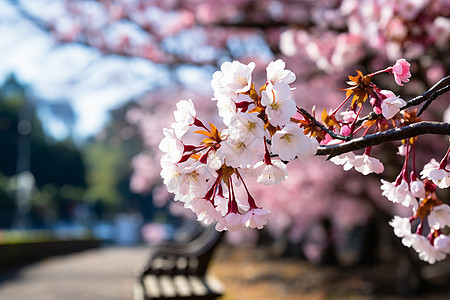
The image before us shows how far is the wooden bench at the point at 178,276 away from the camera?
4.09 metres

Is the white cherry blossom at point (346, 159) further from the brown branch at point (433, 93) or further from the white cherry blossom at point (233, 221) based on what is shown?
the white cherry blossom at point (233, 221)

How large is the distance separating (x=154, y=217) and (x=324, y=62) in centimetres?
4670

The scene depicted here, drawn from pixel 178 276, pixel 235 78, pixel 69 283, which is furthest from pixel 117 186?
pixel 235 78

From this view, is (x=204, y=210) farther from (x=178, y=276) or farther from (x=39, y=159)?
(x=39, y=159)

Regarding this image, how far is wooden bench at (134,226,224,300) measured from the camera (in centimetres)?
409

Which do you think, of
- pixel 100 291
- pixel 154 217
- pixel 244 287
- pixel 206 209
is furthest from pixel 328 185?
pixel 154 217

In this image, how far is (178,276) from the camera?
5184 mm

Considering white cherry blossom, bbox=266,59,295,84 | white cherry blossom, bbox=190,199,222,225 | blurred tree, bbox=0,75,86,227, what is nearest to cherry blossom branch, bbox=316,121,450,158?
white cherry blossom, bbox=266,59,295,84

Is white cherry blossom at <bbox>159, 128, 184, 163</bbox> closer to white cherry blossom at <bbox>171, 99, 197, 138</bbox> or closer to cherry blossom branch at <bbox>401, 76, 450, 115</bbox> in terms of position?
white cherry blossom at <bbox>171, 99, 197, 138</bbox>

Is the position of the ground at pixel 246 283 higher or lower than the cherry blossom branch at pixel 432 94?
lower

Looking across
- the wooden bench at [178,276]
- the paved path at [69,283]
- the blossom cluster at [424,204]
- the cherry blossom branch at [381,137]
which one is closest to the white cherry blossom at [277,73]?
the cherry blossom branch at [381,137]

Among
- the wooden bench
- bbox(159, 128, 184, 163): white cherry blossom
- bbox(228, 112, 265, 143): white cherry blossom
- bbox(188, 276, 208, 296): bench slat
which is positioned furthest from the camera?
bbox(188, 276, 208, 296): bench slat

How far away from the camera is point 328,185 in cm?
1080

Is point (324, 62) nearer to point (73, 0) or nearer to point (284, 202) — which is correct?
point (284, 202)
